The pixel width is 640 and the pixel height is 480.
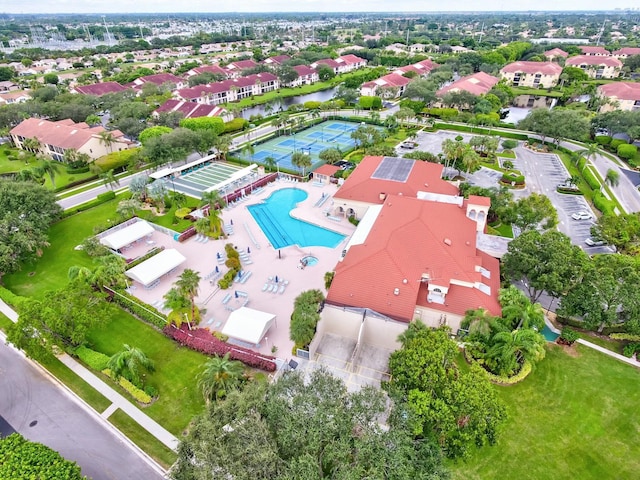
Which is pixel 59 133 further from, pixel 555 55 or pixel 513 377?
pixel 555 55

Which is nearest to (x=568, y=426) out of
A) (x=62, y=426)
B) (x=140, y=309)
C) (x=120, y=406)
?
(x=120, y=406)

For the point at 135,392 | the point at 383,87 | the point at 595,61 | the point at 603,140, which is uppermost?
the point at 595,61

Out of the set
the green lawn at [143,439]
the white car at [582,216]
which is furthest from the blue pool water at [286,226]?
the white car at [582,216]

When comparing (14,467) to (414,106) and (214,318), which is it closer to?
(214,318)

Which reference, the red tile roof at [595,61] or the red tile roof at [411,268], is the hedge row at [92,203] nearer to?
the red tile roof at [411,268]

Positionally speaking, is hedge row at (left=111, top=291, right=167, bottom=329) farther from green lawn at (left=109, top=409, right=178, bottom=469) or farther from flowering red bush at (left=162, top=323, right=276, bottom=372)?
green lawn at (left=109, top=409, right=178, bottom=469)

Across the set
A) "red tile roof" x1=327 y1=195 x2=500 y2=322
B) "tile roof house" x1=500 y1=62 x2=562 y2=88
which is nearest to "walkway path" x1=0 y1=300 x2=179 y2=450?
"red tile roof" x1=327 y1=195 x2=500 y2=322

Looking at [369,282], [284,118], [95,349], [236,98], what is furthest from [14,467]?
[236,98]
